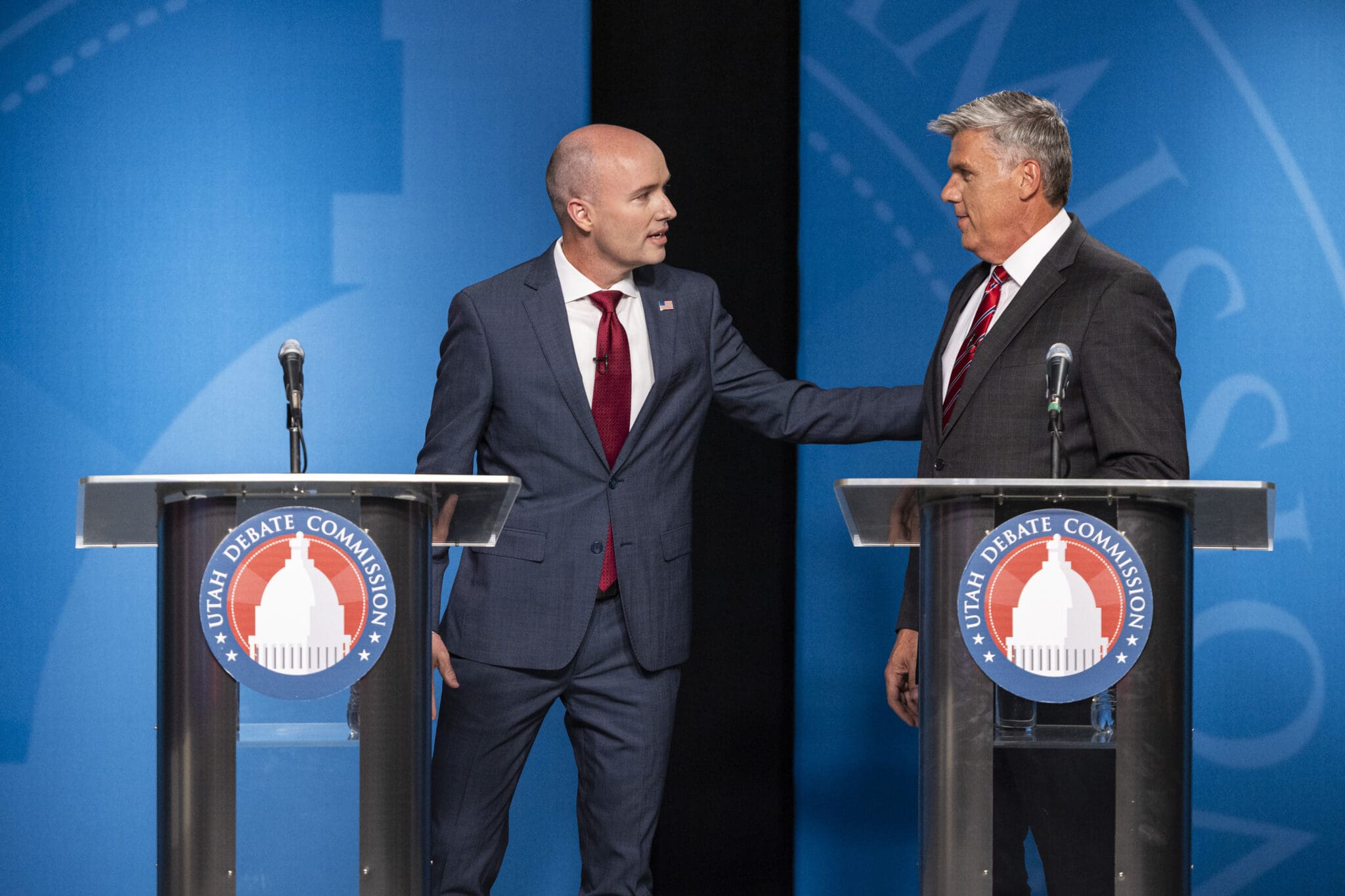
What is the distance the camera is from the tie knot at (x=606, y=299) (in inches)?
115

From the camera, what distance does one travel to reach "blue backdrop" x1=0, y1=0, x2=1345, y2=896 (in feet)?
11.8

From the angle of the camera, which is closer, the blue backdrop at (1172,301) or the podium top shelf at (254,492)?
the podium top shelf at (254,492)

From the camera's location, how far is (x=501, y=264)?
12.1 ft

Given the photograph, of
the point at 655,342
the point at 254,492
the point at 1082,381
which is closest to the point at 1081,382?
the point at 1082,381

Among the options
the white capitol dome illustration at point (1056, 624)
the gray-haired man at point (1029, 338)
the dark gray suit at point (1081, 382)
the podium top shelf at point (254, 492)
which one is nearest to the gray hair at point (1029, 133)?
the gray-haired man at point (1029, 338)

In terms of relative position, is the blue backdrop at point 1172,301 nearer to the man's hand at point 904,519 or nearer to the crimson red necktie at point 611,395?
the crimson red necktie at point 611,395

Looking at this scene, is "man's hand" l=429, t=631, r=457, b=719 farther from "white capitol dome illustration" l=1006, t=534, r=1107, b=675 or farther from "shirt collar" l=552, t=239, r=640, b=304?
"white capitol dome illustration" l=1006, t=534, r=1107, b=675

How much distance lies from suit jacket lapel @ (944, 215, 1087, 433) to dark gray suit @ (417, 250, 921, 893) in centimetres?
65

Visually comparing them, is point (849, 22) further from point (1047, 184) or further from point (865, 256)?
point (1047, 184)

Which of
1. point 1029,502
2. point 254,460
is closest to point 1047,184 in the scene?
point 1029,502

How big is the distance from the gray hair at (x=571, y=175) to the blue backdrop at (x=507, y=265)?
67 cm

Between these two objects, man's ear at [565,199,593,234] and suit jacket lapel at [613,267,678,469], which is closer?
suit jacket lapel at [613,267,678,469]

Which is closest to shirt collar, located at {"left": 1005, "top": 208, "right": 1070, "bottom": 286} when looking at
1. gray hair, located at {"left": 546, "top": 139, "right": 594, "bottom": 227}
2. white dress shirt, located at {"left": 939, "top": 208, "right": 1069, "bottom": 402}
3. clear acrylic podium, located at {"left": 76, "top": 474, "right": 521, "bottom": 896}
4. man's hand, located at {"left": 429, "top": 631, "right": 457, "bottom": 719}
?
white dress shirt, located at {"left": 939, "top": 208, "right": 1069, "bottom": 402}

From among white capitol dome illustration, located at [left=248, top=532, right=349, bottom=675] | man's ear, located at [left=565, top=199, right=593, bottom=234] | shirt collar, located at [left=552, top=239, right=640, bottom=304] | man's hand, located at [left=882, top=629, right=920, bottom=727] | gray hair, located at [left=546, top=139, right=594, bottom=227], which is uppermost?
gray hair, located at [left=546, top=139, right=594, bottom=227]
